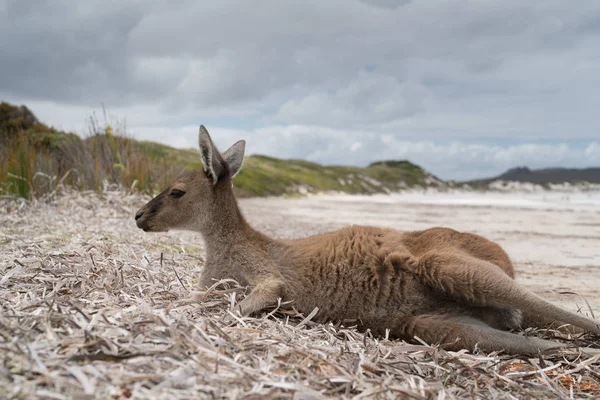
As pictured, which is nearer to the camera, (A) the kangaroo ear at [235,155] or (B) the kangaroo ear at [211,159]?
(B) the kangaroo ear at [211,159]

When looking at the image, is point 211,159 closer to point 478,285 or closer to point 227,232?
point 227,232

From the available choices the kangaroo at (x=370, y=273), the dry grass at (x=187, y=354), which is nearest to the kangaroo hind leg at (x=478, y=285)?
the kangaroo at (x=370, y=273)

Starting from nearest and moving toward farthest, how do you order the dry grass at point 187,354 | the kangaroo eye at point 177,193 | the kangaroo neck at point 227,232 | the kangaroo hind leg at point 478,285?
the dry grass at point 187,354, the kangaroo hind leg at point 478,285, the kangaroo neck at point 227,232, the kangaroo eye at point 177,193

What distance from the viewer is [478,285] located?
359 cm

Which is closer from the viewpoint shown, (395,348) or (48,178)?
(395,348)

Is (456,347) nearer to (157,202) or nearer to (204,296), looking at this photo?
(204,296)

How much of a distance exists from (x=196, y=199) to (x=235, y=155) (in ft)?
1.61

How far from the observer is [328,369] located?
8.47 ft

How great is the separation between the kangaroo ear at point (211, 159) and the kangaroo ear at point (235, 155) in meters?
0.10

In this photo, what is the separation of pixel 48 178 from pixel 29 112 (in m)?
15.9

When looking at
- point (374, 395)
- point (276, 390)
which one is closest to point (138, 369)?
point (276, 390)

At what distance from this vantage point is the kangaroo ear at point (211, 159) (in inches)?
150

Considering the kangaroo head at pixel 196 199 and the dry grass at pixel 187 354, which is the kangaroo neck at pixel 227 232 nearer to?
the kangaroo head at pixel 196 199

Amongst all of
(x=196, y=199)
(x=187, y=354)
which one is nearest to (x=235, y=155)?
(x=196, y=199)
